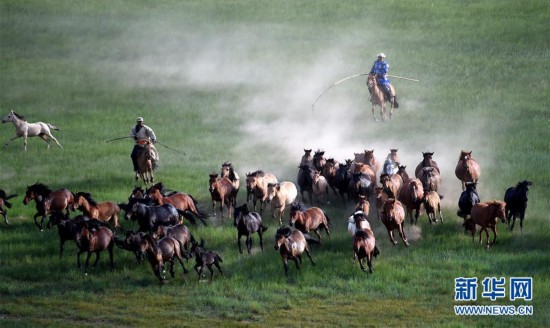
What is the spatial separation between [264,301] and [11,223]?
31.9ft

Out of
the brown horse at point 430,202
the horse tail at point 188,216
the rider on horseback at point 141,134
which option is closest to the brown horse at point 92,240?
the horse tail at point 188,216

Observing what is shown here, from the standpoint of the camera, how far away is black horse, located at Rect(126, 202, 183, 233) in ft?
100

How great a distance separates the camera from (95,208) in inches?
1265

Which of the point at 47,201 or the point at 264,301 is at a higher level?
the point at 47,201

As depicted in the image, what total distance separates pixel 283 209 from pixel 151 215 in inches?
169

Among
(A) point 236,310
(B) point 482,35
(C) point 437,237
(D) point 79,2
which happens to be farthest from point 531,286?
(D) point 79,2

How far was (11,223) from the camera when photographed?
111 feet

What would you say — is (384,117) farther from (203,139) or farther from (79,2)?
(79,2)

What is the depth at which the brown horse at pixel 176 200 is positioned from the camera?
105 feet

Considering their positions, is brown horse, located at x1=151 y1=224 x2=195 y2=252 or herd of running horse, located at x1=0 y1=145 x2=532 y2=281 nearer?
herd of running horse, located at x1=0 y1=145 x2=532 y2=281

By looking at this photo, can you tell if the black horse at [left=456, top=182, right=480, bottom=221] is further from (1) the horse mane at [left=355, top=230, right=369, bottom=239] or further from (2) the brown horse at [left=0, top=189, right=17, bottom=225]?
(2) the brown horse at [left=0, top=189, right=17, bottom=225]

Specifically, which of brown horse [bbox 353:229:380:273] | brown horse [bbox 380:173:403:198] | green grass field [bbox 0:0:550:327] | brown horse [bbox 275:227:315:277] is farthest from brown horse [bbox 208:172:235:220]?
brown horse [bbox 353:229:380:273]

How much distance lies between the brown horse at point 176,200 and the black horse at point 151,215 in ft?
2.88

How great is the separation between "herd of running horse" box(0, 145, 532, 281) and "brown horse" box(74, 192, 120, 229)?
3cm
